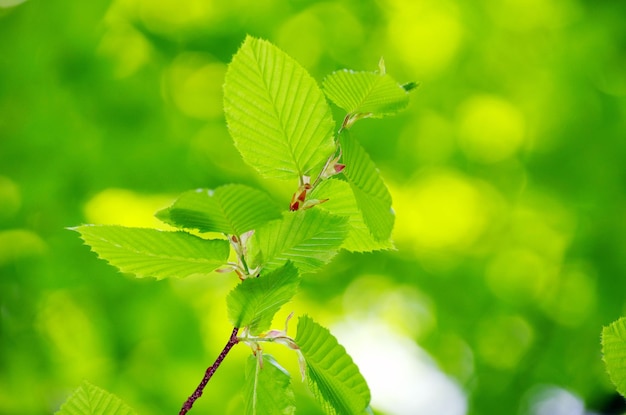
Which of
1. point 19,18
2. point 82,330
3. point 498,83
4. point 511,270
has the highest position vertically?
point 19,18

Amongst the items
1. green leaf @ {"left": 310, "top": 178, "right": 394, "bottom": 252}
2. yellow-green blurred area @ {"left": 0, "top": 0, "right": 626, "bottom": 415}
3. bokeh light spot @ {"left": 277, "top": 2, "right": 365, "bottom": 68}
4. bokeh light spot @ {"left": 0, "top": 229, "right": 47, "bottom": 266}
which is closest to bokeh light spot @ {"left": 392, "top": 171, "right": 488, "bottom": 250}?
yellow-green blurred area @ {"left": 0, "top": 0, "right": 626, "bottom": 415}

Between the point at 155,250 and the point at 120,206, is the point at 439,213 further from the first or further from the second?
the point at 155,250

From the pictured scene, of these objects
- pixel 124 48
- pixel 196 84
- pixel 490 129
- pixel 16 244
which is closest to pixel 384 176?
pixel 490 129

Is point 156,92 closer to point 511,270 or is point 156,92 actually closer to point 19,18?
point 19,18

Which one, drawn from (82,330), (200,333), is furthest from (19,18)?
(200,333)

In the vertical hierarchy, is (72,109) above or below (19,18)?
below

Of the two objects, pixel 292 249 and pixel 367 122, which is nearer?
pixel 292 249

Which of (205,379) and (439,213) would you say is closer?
(205,379)
